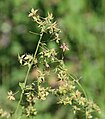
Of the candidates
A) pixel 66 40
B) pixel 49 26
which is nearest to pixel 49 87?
pixel 49 26

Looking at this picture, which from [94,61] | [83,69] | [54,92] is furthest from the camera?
[94,61]

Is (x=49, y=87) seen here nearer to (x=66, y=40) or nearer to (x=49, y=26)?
(x=49, y=26)

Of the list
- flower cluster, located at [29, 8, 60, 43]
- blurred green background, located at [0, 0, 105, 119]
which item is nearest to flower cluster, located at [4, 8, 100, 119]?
flower cluster, located at [29, 8, 60, 43]

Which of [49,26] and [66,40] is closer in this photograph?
[49,26]

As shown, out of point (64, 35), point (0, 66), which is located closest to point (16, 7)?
point (0, 66)

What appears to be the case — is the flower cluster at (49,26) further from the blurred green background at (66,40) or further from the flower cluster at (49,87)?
the blurred green background at (66,40)

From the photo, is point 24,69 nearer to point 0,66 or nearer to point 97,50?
point 0,66

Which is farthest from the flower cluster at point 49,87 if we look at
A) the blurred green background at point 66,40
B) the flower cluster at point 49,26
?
the blurred green background at point 66,40

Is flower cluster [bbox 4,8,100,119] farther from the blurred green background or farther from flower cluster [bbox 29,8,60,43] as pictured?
the blurred green background
